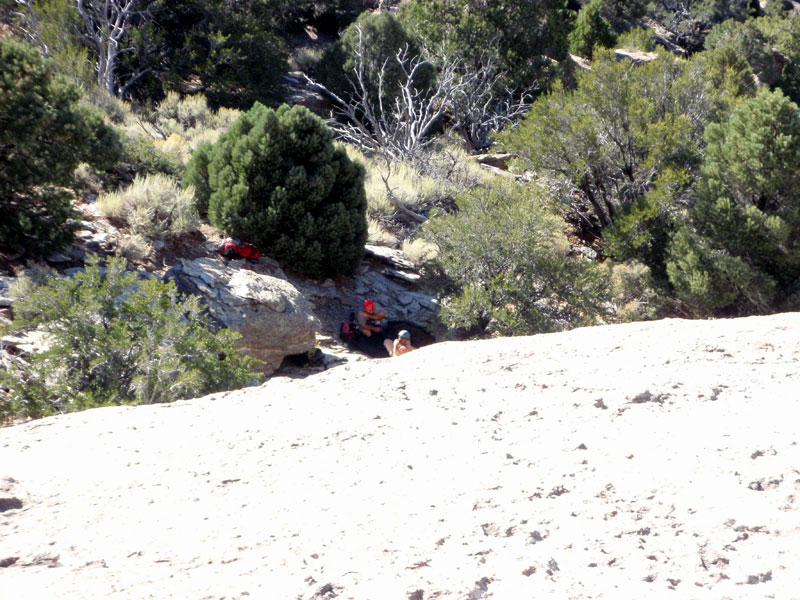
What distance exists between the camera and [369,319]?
10922mm

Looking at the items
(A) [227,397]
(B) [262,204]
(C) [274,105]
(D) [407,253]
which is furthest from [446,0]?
(A) [227,397]

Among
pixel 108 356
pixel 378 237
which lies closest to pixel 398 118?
pixel 378 237

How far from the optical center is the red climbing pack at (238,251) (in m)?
11.1

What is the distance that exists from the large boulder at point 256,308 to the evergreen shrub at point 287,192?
1478 mm

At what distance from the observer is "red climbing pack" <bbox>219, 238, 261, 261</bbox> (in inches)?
437

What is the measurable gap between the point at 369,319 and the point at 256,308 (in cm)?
198

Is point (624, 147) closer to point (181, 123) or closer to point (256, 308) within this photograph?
point (256, 308)

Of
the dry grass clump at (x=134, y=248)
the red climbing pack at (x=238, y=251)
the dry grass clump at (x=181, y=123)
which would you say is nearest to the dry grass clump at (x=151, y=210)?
the dry grass clump at (x=134, y=248)

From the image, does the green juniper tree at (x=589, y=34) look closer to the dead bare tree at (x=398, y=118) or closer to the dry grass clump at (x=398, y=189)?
the dead bare tree at (x=398, y=118)

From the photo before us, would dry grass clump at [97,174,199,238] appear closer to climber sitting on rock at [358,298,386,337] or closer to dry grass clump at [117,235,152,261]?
dry grass clump at [117,235,152,261]

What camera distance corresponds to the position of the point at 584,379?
4.03 meters

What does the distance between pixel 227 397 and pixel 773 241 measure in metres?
11.3

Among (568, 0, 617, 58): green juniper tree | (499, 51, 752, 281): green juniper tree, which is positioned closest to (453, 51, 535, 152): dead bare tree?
(499, 51, 752, 281): green juniper tree

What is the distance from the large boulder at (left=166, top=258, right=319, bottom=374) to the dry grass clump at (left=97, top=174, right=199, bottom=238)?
830 mm
